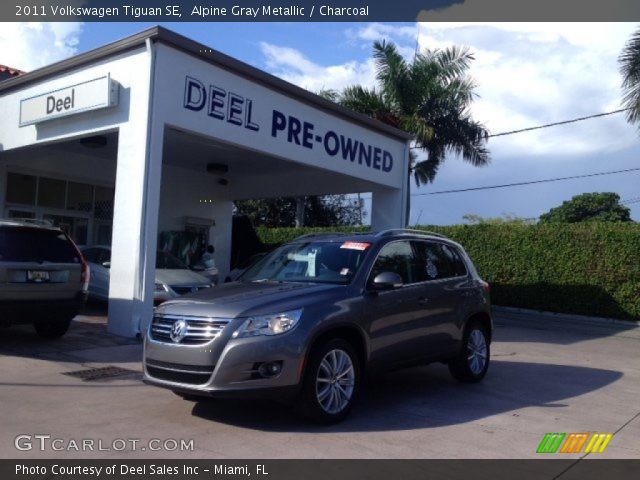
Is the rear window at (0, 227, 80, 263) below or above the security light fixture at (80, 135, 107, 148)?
below

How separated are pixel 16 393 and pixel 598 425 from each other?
234 inches

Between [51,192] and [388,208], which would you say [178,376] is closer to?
[388,208]

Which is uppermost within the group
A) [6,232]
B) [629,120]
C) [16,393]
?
[629,120]

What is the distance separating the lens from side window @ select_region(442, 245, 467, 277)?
8.06m

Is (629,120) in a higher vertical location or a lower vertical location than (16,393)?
higher

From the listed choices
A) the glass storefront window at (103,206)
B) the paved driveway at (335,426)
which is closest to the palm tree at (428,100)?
the glass storefront window at (103,206)

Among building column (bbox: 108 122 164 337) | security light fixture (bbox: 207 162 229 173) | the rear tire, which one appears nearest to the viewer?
the rear tire

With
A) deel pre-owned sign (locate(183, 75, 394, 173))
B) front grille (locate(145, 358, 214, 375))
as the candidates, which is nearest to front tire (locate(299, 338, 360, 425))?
front grille (locate(145, 358, 214, 375))

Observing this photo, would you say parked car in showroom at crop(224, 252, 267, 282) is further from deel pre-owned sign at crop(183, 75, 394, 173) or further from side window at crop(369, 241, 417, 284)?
deel pre-owned sign at crop(183, 75, 394, 173)

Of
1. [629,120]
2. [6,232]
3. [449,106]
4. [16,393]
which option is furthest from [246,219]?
[16,393]

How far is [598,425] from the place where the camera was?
6402 mm

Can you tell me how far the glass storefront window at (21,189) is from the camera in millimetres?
16438

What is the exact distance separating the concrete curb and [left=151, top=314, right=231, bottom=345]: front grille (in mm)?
14600

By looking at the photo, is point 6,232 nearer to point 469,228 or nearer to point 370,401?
point 370,401
